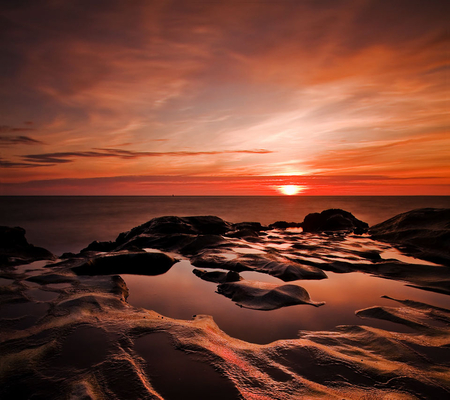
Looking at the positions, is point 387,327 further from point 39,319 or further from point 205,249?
point 205,249

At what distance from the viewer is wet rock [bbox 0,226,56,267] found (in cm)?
1046

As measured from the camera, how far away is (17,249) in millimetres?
11164

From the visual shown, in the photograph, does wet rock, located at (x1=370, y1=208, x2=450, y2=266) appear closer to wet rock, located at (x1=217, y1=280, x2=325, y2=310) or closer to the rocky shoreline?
the rocky shoreline

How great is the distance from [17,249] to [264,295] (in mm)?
10619

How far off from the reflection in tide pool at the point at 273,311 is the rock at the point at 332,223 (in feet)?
40.5

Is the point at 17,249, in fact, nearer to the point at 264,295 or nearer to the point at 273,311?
the point at 264,295

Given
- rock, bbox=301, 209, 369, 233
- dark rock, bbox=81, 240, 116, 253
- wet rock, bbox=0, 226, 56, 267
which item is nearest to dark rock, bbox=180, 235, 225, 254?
dark rock, bbox=81, 240, 116, 253

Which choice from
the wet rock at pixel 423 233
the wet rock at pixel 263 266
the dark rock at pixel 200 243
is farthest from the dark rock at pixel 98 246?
the wet rock at pixel 423 233

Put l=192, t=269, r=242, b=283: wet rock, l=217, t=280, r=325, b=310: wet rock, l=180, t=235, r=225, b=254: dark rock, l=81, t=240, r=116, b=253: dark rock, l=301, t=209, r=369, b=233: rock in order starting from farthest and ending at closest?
l=301, t=209, r=369, b=233: rock
l=81, t=240, r=116, b=253: dark rock
l=180, t=235, r=225, b=254: dark rock
l=192, t=269, r=242, b=283: wet rock
l=217, t=280, r=325, b=310: wet rock

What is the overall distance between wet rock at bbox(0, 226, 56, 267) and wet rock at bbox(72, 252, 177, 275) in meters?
3.50

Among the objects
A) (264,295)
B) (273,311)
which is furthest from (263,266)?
(273,311)

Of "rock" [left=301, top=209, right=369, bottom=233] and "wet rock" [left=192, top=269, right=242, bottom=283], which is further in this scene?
"rock" [left=301, top=209, right=369, bottom=233]

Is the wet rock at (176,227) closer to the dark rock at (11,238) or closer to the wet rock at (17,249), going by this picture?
the wet rock at (17,249)

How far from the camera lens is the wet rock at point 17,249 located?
10.5 m
